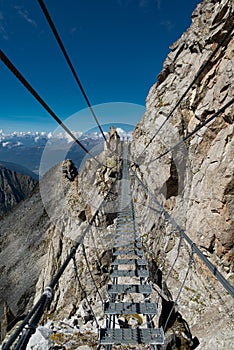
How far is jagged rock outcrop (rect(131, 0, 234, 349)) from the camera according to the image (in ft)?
13.2

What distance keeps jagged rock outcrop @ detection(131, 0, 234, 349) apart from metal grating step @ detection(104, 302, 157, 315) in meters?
0.78

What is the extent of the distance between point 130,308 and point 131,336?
488 millimetres

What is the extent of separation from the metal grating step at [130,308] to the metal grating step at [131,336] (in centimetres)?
27

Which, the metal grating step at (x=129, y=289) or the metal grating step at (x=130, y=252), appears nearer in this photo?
the metal grating step at (x=129, y=289)

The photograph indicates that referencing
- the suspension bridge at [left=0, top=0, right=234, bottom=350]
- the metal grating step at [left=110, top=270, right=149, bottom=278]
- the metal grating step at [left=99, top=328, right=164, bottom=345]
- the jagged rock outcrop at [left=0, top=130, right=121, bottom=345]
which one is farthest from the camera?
the jagged rock outcrop at [left=0, top=130, right=121, bottom=345]

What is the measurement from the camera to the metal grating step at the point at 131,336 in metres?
2.91

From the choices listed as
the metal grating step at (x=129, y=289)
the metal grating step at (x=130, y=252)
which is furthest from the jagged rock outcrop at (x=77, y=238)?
the metal grating step at (x=130, y=252)

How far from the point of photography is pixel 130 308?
137 inches

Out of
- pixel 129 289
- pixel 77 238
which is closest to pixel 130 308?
pixel 129 289

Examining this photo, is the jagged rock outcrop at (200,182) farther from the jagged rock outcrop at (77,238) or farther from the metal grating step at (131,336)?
the jagged rock outcrop at (77,238)

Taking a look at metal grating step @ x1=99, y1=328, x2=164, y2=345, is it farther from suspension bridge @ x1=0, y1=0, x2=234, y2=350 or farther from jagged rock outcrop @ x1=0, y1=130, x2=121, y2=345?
jagged rock outcrop @ x1=0, y1=130, x2=121, y2=345

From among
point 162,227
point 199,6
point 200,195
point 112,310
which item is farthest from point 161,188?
point 199,6

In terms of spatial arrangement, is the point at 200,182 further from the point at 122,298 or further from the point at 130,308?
the point at 122,298

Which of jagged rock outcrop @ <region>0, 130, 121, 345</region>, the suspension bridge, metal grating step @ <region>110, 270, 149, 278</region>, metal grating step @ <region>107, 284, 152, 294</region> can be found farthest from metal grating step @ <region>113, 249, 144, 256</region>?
metal grating step @ <region>107, 284, 152, 294</region>
